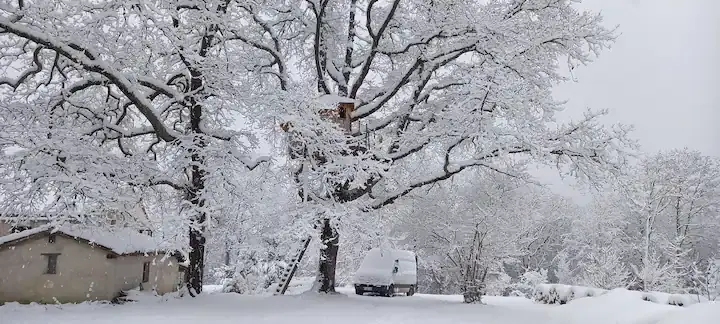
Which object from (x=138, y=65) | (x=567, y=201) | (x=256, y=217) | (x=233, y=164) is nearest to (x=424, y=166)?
(x=256, y=217)

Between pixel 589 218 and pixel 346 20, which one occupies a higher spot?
pixel 346 20

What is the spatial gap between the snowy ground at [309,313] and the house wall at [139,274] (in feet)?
8.81

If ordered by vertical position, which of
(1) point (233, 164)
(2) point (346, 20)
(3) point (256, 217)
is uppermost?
(2) point (346, 20)

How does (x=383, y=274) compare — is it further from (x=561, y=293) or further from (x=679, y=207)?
(x=679, y=207)

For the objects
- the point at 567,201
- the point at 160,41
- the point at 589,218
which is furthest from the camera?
the point at 567,201

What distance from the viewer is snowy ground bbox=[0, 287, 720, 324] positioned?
1051 centimetres

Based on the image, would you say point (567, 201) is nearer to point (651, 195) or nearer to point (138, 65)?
point (651, 195)

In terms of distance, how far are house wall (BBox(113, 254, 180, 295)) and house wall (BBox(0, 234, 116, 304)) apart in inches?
25.3

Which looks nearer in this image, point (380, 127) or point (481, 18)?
point (481, 18)

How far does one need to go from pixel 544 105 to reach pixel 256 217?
339 inches

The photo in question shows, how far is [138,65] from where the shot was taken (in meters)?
13.7

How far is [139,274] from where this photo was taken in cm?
1902

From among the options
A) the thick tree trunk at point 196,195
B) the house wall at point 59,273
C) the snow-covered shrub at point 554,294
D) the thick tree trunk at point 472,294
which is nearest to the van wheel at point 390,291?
the thick tree trunk at point 472,294

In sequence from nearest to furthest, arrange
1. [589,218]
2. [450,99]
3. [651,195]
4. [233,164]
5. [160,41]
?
[160,41], [233,164], [450,99], [651,195], [589,218]
